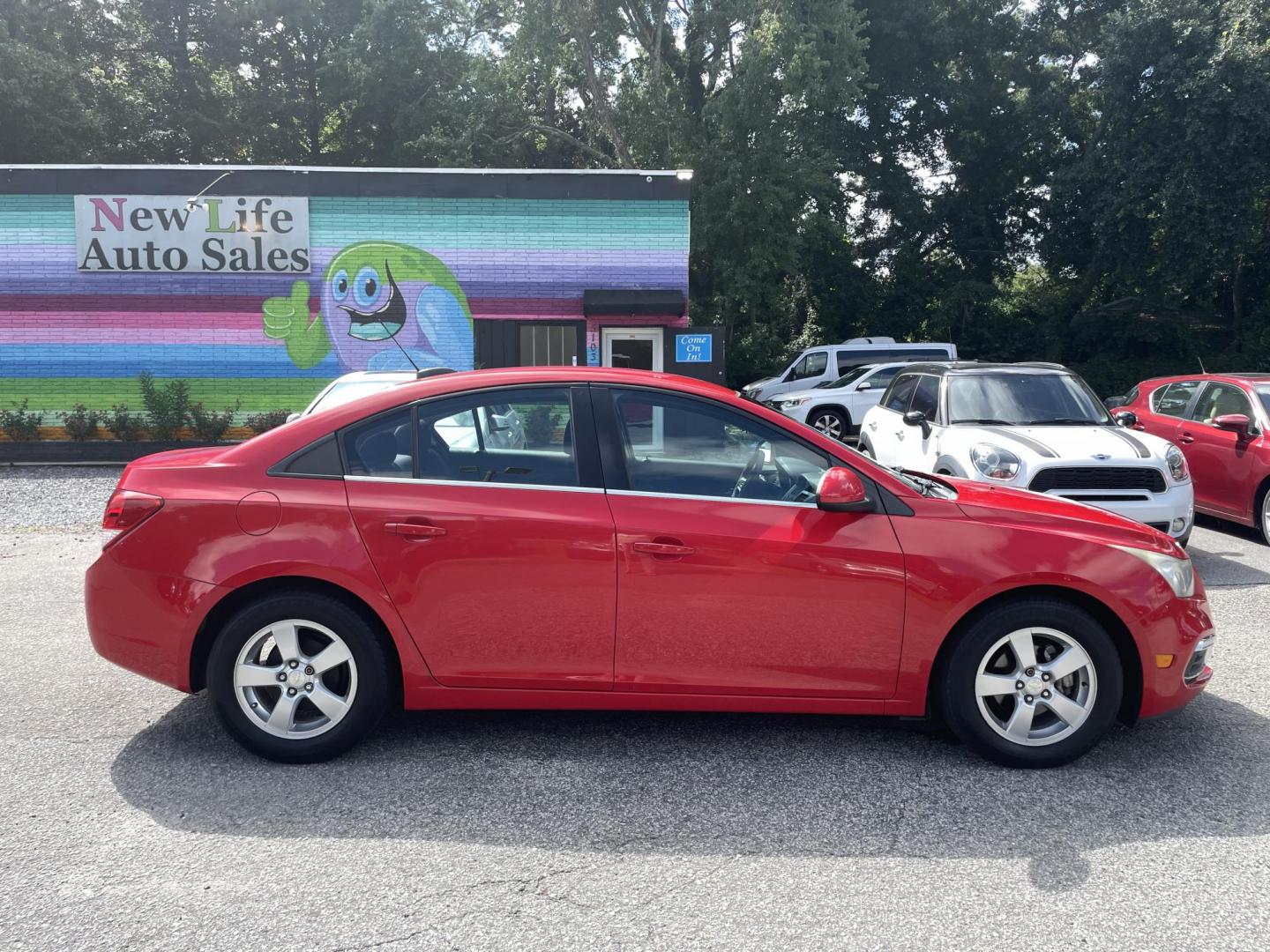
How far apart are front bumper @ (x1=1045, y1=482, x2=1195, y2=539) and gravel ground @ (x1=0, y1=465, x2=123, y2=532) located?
9.29 metres

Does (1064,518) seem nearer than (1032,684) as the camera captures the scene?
No

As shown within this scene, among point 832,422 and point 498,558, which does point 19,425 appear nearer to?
point 832,422

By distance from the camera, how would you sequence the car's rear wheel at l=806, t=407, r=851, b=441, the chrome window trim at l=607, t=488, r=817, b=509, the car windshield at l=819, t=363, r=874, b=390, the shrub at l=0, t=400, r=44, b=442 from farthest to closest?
the car's rear wheel at l=806, t=407, r=851, b=441 < the car windshield at l=819, t=363, r=874, b=390 < the shrub at l=0, t=400, r=44, b=442 < the chrome window trim at l=607, t=488, r=817, b=509

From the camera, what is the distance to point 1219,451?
9703 millimetres

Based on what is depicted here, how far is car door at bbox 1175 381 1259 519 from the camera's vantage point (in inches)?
369

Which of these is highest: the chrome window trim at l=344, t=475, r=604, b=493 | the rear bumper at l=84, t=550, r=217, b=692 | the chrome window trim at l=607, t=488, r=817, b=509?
the chrome window trim at l=344, t=475, r=604, b=493

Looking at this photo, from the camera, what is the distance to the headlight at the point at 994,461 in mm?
7672

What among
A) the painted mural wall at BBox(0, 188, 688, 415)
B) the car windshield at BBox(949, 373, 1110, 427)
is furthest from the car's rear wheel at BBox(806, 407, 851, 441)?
the car windshield at BBox(949, 373, 1110, 427)

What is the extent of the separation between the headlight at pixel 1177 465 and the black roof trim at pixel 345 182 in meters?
11.0

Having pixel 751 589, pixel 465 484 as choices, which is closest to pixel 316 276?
pixel 465 484

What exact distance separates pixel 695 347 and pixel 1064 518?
13.1 m

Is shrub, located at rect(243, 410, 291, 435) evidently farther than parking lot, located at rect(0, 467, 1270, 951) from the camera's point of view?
Yes

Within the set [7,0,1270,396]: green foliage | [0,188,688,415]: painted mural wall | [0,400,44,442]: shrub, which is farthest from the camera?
[7,0,1270,396]: green foliage

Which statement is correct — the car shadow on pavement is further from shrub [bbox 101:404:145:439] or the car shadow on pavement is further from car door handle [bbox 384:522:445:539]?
shrub [bbox 101:404:145:439]
